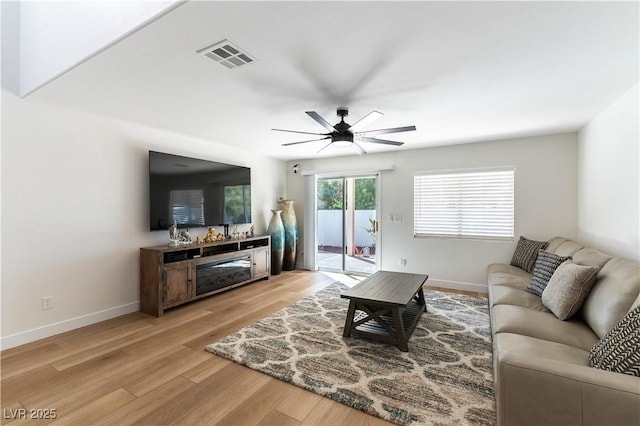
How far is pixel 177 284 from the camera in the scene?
11.8 ft

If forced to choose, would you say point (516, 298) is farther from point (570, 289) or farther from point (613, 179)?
point (613, 179)

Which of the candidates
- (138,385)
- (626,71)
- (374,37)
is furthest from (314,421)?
(626,71)

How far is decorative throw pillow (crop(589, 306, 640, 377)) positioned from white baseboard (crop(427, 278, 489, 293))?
3.06m

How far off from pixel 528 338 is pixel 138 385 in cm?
271

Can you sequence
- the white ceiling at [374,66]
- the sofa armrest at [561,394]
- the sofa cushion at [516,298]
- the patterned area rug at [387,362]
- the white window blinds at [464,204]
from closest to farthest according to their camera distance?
1. the sofa armrest at [561,394]
2. the white ceiling at [374,66]
3. the patterned area rug at [387,362]
4. the sofa cushion at [516,298]
5. the white window blinds at [464,204]

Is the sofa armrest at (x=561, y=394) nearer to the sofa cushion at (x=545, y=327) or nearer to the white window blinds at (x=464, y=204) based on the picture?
the sofa cushion at (x=545, y=327)

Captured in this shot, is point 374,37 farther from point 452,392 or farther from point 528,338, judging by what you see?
point 452,392

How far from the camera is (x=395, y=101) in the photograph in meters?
2.81

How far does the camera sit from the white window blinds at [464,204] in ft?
14.3

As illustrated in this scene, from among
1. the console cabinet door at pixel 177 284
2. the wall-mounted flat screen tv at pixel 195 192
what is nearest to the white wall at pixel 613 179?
the console cabinet door at pixel 177 284

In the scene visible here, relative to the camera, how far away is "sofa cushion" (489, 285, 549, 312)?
8.09 feet

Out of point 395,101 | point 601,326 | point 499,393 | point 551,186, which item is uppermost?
Result: point 395,101

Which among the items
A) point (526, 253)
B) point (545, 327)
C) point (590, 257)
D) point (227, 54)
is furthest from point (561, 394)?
point (526, 253)

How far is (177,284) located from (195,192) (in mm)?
1319
